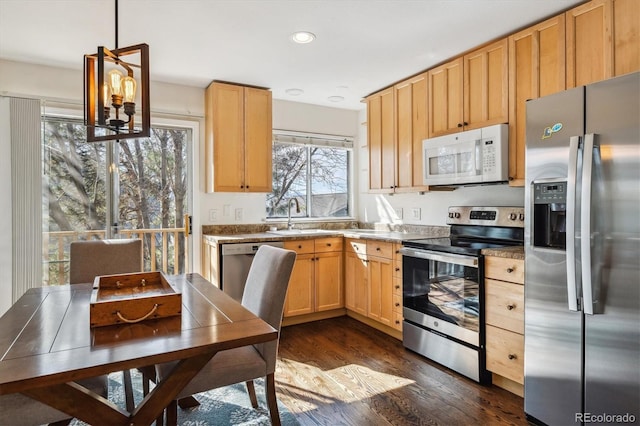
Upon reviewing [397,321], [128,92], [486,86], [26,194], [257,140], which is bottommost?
[397,321]

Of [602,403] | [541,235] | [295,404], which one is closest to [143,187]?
[295,404]

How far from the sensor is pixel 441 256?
2.74 meters

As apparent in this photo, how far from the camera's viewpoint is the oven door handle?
2506mm

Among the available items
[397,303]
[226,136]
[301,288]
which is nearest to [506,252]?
[397,303]

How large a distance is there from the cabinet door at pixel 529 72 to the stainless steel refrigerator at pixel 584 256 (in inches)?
18.6

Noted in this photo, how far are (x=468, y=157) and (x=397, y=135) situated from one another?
933 mm

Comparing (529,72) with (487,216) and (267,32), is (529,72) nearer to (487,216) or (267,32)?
(487,216)

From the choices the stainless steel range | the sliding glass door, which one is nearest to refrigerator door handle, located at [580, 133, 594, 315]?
the stainless steel range

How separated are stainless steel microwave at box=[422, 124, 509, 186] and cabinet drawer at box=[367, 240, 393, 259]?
0.65 m

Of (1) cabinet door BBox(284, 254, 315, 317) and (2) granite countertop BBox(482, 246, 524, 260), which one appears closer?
(2) granite countertop BBox(482, 246, 524, 260)

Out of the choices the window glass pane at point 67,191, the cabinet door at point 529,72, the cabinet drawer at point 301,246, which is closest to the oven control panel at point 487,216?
A: the cabinet door at point 529,72

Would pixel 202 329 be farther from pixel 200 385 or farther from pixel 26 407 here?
pixel 26 407

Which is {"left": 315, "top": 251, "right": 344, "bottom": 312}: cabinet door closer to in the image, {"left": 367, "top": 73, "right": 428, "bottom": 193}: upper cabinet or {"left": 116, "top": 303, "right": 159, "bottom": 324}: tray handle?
{"left": 367, "top": 73, "right": 428, "bottom": 193}: upper cabinet

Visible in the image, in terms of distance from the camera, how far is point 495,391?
2.43 m
